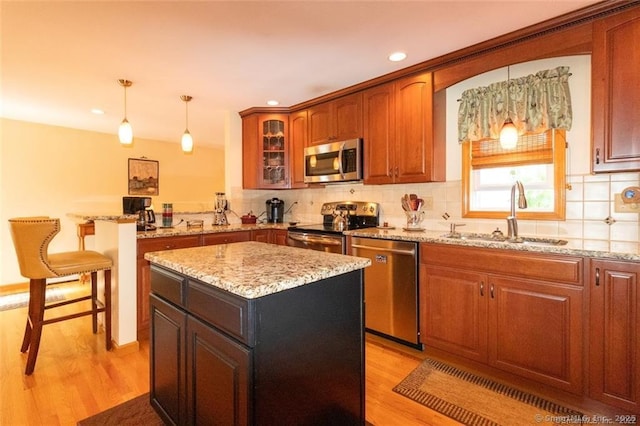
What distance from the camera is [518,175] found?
2488mm

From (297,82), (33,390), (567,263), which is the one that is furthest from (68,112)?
(567,263)

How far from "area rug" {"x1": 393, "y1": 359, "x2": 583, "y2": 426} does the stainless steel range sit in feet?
3.88

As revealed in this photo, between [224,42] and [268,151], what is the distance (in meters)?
1.77

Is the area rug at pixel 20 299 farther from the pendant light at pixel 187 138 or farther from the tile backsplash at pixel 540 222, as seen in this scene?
the pendant light at pixel 187 138

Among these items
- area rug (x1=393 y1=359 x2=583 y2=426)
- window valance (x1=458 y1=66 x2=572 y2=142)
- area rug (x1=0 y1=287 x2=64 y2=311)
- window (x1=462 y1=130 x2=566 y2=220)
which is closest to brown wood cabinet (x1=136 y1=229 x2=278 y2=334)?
area rug (x1=0 y1=287 x2=64 y2=311)

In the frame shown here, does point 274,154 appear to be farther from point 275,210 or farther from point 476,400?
point 476,400

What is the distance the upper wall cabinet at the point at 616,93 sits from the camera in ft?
5.74

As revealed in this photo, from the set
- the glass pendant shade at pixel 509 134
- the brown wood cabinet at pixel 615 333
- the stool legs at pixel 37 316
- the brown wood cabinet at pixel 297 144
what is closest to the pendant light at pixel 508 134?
the glass pendant shade at pixel 509 134

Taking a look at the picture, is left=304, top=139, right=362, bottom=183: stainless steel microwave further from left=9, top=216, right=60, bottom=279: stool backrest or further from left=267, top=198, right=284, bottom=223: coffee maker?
left=9, top=216, right=60, bottom=279: stool backrest

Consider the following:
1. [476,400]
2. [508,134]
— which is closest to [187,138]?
[508,134]

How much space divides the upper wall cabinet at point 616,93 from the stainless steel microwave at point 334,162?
5.79ft

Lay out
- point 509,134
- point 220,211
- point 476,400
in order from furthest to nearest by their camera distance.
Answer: point 220,211, point 509,134, point 476,400

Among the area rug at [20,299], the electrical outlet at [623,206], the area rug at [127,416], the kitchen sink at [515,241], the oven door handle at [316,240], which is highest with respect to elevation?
the electrical outlet at [623,206]

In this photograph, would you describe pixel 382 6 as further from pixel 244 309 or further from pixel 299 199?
pixel 299 199
